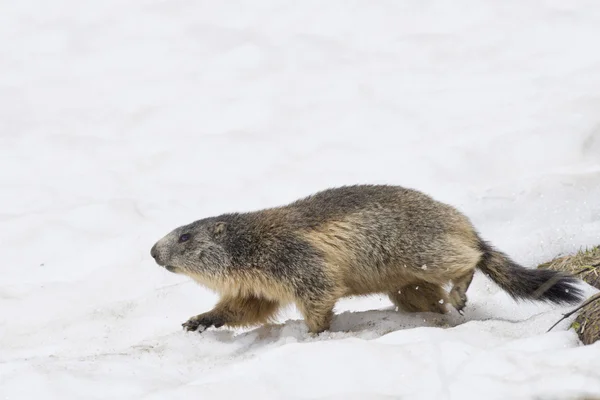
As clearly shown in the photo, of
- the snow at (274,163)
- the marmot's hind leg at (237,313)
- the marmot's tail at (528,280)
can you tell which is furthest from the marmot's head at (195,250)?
the marmot's tail at (528,280)

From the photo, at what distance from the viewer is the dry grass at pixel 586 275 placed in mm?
5828

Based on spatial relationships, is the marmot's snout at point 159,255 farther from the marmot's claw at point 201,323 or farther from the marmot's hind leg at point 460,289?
the marmot's hind leg at point 460,289

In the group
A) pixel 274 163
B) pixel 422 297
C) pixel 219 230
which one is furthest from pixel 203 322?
pixel 274 163

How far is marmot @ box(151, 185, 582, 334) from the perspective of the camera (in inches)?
286

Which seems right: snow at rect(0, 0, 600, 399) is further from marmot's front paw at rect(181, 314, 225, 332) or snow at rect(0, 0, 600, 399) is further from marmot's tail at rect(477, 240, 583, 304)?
marmot's tail at rect(477, 240, 583, 304)

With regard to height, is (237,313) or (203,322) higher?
(237,313)

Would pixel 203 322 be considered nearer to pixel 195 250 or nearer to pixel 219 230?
pixel 195 250

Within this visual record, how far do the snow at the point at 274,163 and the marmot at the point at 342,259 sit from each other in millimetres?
262

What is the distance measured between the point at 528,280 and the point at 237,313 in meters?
2.61

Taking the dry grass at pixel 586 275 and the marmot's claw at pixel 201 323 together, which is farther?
the marmot's claw at pixel 201 323

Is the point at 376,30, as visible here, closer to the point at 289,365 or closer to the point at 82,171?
the point at 82,171

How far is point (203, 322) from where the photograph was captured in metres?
7.79

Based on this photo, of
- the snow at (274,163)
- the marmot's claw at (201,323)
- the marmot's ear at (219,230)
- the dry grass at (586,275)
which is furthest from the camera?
the marmot's ear at (219,230)

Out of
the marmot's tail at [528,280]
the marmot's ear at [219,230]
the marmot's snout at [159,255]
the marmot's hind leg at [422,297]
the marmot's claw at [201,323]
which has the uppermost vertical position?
the marmot's tail at [528,280]
